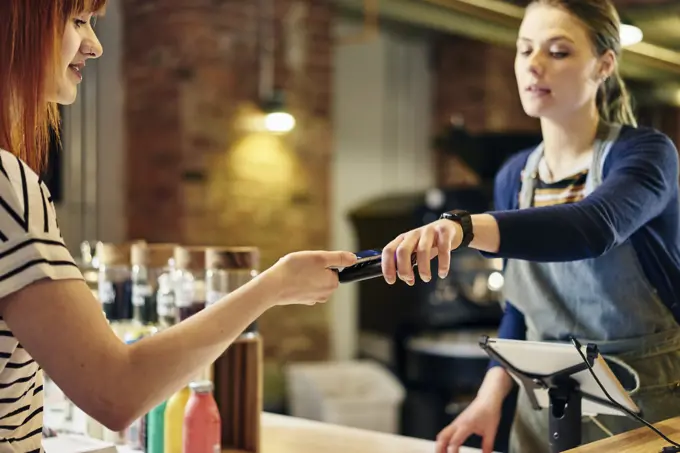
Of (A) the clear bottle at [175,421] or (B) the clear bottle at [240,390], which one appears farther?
(B) the clear bottle at [240,390]

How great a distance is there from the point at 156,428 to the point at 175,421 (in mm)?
58

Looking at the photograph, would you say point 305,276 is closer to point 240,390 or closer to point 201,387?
point 201,387

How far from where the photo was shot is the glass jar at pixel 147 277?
5.76 ft

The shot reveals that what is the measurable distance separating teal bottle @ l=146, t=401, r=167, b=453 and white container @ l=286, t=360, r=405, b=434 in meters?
2.56

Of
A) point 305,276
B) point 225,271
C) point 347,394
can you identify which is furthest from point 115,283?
point 347,394

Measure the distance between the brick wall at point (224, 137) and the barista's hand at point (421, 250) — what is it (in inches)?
125

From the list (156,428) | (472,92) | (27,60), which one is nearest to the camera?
(27,60)

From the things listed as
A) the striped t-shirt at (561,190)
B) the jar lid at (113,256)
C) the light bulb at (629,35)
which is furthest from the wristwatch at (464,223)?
the light bulb at (629,35)

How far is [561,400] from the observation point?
52.4 inches

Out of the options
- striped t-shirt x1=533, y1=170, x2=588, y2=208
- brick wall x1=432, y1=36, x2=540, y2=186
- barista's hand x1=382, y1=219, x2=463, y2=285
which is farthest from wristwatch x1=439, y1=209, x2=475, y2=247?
brick wall x1=432, y1=36, x2=540, y2=186

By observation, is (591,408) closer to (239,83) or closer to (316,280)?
(316,280)

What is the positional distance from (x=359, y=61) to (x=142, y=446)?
4.34m

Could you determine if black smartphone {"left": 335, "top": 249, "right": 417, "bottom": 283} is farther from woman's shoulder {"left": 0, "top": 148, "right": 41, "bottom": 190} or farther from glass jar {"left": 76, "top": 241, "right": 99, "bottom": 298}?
glass jar {"left": 76, "top": 241, "right": 99, "bottom": 298}

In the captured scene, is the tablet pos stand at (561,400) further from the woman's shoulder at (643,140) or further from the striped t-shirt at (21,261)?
the striped t-shirt at (21,261)
